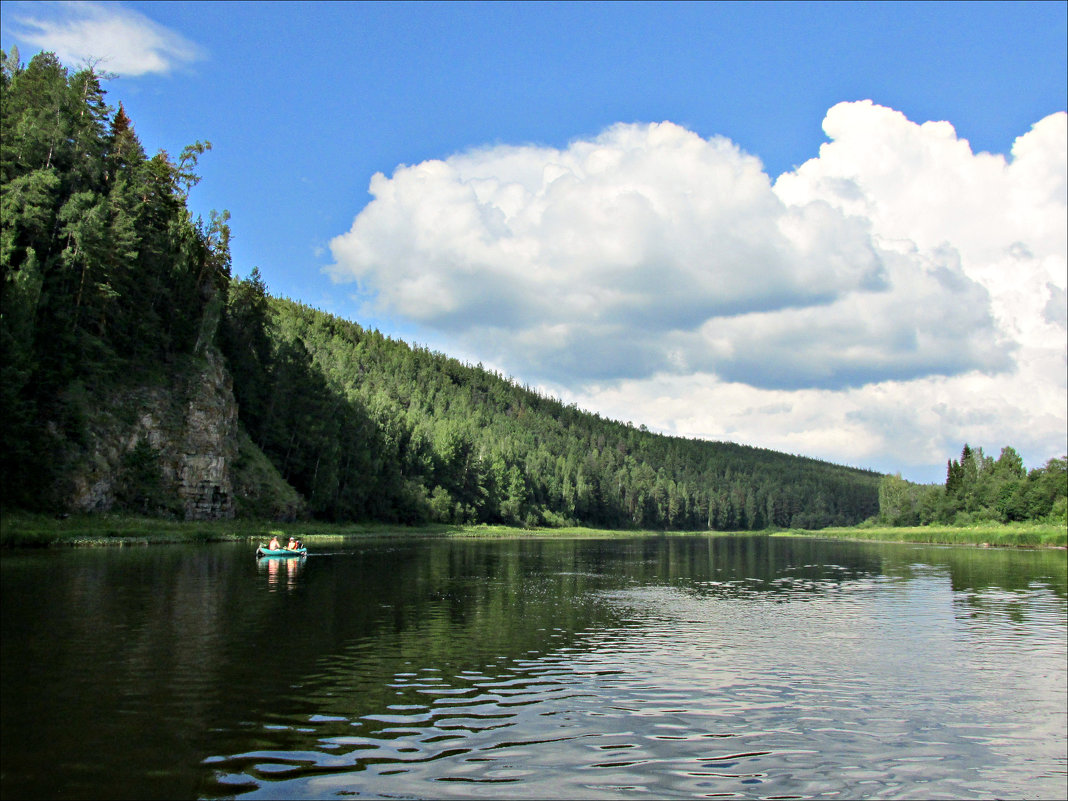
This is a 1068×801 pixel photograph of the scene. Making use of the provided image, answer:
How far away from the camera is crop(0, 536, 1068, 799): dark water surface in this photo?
45.4 feet

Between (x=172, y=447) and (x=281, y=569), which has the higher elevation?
(x=172, y=447)

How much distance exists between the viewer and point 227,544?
83188mm

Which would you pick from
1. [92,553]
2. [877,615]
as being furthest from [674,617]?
[92,553]

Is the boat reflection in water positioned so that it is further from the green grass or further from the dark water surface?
the green grass

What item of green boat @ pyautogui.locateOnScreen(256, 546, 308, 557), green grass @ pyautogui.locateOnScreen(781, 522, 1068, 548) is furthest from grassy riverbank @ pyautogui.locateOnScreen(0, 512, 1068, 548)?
green boat @ pyautogui.locateOnScreen(256, 546, 308, 557)

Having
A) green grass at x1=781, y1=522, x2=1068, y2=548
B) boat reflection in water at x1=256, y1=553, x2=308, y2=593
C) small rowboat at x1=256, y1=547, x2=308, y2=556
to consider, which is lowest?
green grass at x1=781, y1=522, x2=1068, y2=548

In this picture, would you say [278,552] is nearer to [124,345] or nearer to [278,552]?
[278,552]

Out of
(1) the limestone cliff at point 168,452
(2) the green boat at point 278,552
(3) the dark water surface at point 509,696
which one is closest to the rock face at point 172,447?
(1) the limestone cliff at point 168,452

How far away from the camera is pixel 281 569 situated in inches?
2272

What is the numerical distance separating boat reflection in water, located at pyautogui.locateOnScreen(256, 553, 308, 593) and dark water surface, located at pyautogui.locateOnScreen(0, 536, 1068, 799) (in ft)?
9.09

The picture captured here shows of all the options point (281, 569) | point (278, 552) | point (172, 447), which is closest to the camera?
point (281, 569)

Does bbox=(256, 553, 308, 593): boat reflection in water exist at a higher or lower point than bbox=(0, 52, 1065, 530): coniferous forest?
lower

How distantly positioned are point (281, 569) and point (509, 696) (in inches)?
1678

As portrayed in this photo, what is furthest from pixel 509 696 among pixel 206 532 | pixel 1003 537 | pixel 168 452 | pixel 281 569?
pixel 1003 537
